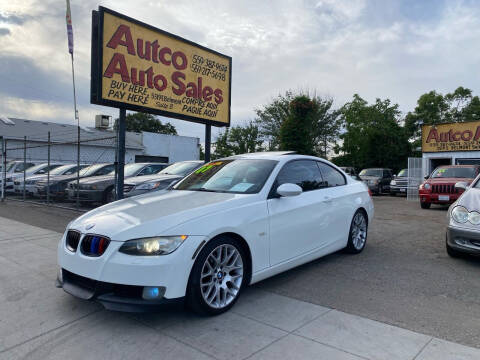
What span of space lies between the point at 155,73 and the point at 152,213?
202 inches

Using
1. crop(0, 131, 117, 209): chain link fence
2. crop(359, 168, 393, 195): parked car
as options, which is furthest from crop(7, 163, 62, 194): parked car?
crop(359, 168, 393, 195): parked car

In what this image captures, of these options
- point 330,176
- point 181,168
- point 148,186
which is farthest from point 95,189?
point 330,176

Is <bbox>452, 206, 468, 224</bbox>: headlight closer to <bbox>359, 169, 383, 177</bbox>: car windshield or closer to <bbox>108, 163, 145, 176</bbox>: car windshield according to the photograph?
<bbox>108, 163, 145, 176</bbox>: car windshield

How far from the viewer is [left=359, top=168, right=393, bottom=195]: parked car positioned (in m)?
20.4

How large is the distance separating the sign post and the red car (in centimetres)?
723

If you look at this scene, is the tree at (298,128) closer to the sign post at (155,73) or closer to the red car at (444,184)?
the red car at (444,184)

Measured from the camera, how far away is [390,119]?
112ft

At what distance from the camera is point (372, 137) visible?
3250 cm

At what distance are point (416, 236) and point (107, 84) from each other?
6.50m

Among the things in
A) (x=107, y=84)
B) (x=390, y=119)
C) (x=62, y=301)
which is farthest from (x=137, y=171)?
(x=390, y=119)

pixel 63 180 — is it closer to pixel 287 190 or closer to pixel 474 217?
pixel 287 190

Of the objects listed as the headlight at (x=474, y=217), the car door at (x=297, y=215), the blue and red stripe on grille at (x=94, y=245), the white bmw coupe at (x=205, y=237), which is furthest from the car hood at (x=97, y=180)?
the headlight at (x=474, y=217)

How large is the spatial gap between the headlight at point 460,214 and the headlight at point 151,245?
3871 millimetres

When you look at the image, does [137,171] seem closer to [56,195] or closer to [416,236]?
[56,195]
